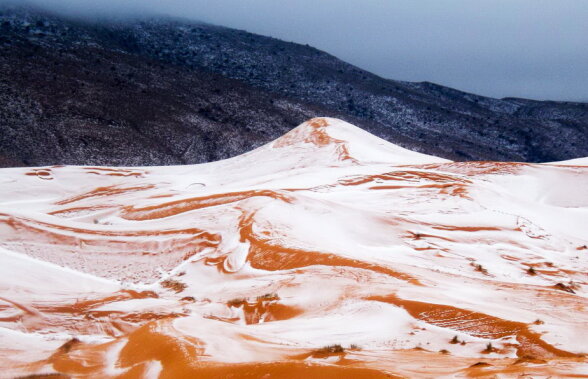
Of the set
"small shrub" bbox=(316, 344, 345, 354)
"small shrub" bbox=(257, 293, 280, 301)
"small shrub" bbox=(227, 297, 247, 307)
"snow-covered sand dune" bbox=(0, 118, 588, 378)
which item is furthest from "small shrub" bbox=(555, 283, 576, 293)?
"small shrub" bbox=(316, 344, 345, 354)

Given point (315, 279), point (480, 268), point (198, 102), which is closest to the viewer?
point (315, 279)

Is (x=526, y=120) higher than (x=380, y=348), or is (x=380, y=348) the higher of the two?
(x=526, y=120)

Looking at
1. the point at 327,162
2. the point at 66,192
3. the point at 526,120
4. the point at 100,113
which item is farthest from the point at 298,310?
the point at 526,120

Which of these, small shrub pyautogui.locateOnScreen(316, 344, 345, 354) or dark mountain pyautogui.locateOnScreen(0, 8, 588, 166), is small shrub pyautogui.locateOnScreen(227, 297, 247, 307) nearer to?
small shrub pyautogui.locateOnScreen(316, 344, 345, 354)

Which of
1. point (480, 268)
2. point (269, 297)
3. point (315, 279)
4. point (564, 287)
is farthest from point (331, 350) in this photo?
point (480, 268)

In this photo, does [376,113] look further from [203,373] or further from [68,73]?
[203,373]

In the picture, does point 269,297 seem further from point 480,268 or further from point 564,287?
point 564,287
